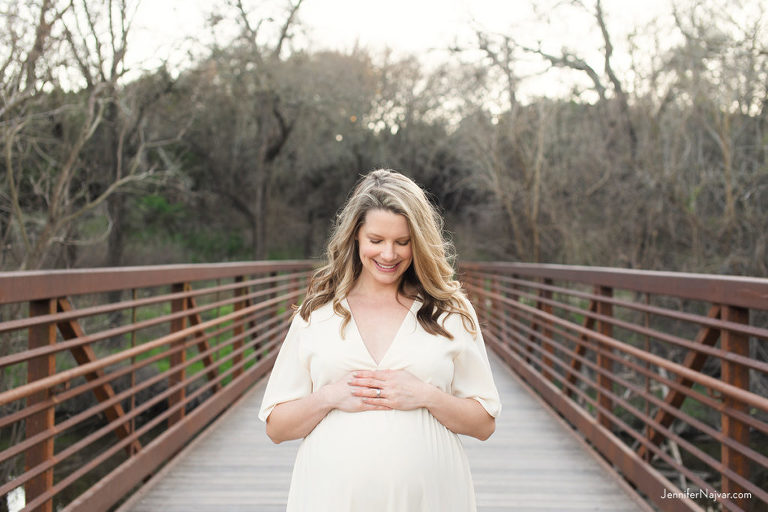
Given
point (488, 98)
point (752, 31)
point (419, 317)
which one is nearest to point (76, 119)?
point (488, 98)

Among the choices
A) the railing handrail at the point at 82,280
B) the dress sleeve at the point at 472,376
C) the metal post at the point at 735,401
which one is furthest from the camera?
the metal post at the point at 735,401

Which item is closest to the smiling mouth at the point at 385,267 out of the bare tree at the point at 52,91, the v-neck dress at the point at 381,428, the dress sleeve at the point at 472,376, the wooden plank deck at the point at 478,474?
the v-neck dress at the point at 381,428

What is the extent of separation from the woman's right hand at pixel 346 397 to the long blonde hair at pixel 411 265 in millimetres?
158

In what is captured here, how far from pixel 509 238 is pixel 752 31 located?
8.99m

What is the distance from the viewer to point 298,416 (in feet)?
6.37

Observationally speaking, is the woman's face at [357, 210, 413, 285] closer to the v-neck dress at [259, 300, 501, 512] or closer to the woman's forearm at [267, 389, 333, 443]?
the v-neck dress at [259, 300, 501, 512]

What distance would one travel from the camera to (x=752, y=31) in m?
9.03

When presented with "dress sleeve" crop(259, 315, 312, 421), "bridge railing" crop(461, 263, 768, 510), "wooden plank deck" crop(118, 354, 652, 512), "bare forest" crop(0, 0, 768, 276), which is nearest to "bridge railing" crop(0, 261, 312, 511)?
"wooden plank deck" crop(118, 354, 652, 512)

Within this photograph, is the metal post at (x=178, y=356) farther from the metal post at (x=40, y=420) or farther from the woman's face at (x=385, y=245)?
the woman's face at (x=385, y=245)

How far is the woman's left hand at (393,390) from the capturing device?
185 centimetres

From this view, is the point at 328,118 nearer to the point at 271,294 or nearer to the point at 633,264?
the point at 633,264

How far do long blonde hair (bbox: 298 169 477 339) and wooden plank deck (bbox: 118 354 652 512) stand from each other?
196 centimetres

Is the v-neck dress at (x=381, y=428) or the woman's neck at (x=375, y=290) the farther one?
the woman's neck at (x=375, y=290)

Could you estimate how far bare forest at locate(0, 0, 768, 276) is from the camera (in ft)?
31.2
